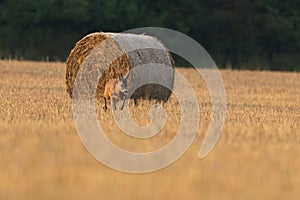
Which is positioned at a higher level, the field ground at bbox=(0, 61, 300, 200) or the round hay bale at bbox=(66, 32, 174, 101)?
the round hay bale at bbox=(66, 32, 174, 101)

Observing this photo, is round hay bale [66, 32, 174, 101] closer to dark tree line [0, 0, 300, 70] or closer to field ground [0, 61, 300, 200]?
field ground [0, 61, 300, 200]

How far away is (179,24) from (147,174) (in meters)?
→ 29.3

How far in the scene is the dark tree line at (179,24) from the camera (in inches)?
1390

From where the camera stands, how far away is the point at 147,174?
22.5 feet

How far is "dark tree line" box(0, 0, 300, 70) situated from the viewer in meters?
35.3

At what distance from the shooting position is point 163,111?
1279 cm

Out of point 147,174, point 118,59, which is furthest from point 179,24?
point 147,174

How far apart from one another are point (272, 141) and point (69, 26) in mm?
27574

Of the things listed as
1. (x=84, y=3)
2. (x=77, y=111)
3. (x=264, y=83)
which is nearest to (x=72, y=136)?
(x=77, y=111)

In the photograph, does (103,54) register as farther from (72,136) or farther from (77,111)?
(72,136)

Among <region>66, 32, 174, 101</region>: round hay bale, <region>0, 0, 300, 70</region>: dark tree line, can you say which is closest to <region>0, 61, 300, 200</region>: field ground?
<region>66, 32, 174, 101</region>: round hay bale

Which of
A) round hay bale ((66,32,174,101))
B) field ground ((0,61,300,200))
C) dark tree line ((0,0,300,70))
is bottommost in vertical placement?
field ground ((0,61,300,200))

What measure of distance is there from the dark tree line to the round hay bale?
17.9 metres

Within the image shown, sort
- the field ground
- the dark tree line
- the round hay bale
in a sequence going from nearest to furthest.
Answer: the field ground < the round hay bale < the dark tree line
